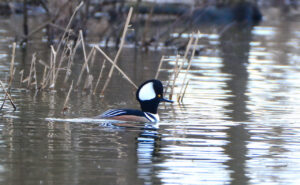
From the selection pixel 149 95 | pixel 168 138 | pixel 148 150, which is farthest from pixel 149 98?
pixel 148 150

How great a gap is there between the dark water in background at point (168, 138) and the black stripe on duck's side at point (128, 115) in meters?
0.23

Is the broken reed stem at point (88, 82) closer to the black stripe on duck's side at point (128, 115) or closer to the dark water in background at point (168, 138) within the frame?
the dark water in background at point (168, 138)

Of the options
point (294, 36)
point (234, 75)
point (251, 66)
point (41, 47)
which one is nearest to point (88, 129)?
point (234, 75)

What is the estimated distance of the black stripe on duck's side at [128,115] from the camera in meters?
10.8

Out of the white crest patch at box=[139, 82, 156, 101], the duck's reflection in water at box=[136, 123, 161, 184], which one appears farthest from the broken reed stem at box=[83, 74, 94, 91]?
the duck's reflection in water at box=[136, 123, 161, 184]

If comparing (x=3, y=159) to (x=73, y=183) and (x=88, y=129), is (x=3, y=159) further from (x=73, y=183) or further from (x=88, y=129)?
(x=88, y=129)

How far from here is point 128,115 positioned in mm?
10922

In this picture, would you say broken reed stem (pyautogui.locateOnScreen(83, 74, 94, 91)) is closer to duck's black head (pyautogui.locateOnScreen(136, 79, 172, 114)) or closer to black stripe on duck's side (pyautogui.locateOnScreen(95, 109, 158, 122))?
duck's black head (pyautogui.locateOnScreen(136, 79, 172, 114))

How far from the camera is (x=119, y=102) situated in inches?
524

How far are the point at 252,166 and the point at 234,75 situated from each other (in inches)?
402

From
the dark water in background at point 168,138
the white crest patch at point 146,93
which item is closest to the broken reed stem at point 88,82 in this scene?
the dark water in background at point 168,138

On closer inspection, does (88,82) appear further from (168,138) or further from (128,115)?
(168,138)

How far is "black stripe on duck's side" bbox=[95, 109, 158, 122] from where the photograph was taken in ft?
35.4

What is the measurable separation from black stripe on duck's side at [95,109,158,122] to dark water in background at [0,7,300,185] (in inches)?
9.0
